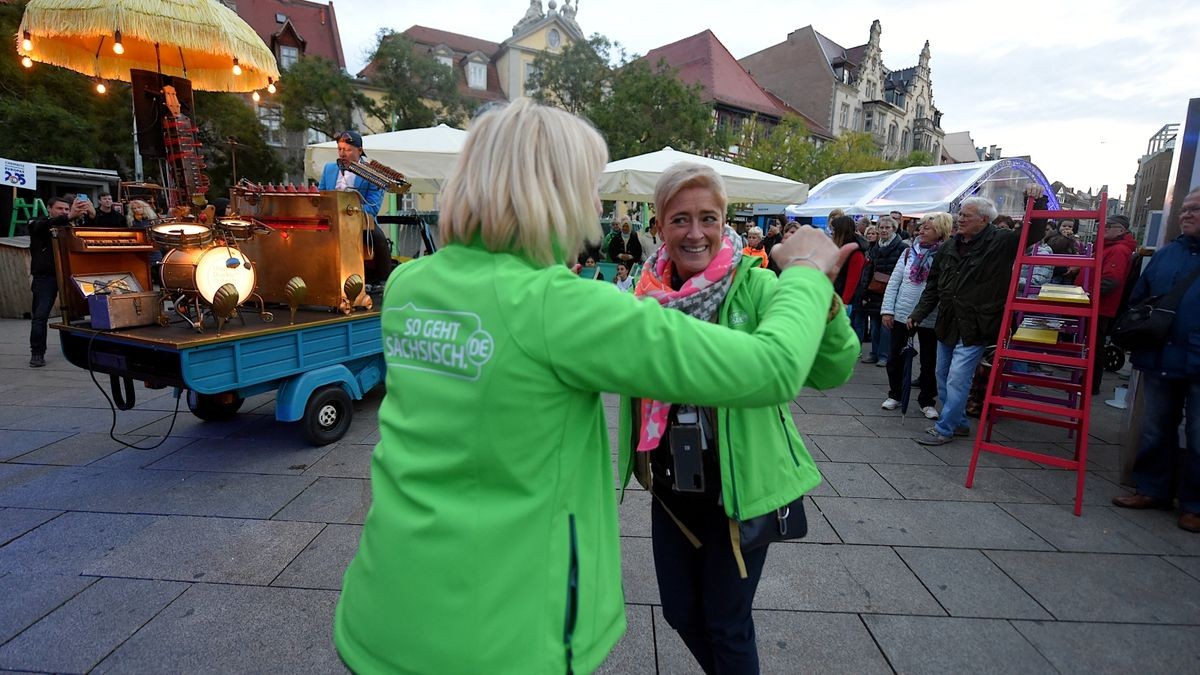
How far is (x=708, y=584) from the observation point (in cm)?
168

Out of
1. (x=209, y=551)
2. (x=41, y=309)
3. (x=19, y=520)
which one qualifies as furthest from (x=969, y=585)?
(x=41, y=309)

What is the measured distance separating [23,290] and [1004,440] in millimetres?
14061

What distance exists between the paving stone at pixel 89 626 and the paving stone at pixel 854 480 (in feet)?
12.5

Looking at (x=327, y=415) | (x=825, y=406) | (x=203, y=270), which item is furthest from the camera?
(x=825, y=406)

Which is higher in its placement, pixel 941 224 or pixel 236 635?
pixel 941 224

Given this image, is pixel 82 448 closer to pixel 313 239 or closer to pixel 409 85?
pixel 313 239

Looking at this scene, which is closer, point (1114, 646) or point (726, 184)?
point (1114, 646)

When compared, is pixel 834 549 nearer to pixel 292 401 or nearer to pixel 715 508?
pixel 715 508

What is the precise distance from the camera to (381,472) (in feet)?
3.81

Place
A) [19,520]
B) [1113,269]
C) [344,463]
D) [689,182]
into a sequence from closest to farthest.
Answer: [689,182]
[19,520]
[344,463]
[1113,269]

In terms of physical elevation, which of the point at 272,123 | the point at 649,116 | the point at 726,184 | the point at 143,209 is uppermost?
the point at 272,123

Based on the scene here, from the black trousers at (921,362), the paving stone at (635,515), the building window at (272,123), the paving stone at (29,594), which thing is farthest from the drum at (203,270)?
the building window at (272,123)

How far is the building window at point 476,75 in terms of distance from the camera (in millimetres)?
35750

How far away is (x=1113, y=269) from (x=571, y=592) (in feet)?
25.7
